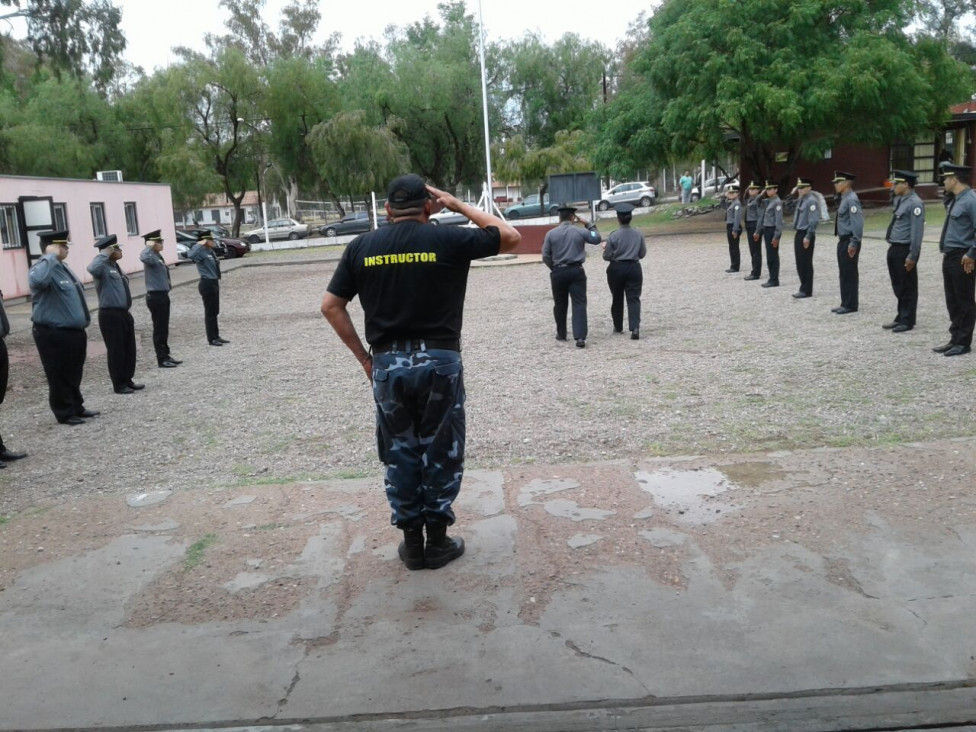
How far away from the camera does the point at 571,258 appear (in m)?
11.2

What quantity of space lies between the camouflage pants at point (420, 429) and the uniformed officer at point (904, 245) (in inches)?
305

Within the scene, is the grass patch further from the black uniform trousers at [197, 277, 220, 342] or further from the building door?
the building door

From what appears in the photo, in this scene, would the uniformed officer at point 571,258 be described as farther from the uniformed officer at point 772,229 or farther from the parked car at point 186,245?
the parked car at point 186,245

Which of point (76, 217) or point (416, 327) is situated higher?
point (76, 217)

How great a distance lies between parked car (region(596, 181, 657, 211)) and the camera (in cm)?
4838

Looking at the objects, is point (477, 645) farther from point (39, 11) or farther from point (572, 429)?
point (39, 11)

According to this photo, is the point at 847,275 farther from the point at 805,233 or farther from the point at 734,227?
the point at 734,227

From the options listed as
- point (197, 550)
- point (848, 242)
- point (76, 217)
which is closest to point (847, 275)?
point (848, 242)

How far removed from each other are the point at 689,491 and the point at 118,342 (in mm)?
6734

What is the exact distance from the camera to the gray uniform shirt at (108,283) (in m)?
9.80

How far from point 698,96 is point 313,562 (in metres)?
26.6

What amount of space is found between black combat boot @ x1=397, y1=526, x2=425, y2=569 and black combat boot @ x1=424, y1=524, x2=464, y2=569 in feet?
0.12

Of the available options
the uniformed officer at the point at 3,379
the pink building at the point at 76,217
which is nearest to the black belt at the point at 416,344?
the uniformed officer at the point at 3,379

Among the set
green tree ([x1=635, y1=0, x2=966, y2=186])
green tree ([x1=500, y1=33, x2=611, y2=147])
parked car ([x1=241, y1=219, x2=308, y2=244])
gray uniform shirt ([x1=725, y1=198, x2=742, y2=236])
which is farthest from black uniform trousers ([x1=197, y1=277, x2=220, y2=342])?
green tree ([x1=500, y1=33, x2=611, y2=147])
